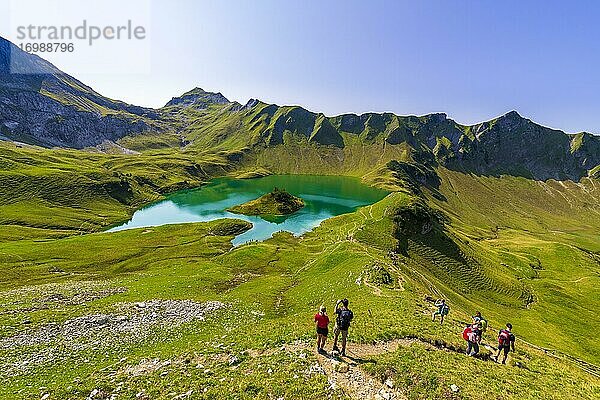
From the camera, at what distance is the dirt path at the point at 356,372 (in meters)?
20.3

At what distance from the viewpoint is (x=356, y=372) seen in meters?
22.5

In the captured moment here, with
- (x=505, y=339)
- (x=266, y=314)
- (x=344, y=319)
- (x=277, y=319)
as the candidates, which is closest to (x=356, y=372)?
(x=344, y=319)

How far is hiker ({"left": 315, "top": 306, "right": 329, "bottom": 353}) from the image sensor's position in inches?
950

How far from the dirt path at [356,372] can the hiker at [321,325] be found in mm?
780

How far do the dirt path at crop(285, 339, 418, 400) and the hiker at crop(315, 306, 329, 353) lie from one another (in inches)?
30.7

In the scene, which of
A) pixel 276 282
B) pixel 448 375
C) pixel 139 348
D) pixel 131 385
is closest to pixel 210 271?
pixel 276 282

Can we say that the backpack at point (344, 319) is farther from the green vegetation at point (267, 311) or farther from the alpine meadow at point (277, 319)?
the green vegetation at point (267, 311)

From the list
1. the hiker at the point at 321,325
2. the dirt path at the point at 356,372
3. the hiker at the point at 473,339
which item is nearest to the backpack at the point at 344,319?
the hiker at the point at 321,325

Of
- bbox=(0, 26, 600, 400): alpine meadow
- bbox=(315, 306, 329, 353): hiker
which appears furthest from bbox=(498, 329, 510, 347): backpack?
bbox=(315, 306, 329, 353): hiker

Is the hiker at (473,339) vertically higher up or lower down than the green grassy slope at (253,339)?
higher up

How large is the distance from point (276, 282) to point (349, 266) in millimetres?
15623

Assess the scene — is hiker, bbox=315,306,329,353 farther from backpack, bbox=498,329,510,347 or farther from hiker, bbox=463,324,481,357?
backpack, bbox=498,329,510,347

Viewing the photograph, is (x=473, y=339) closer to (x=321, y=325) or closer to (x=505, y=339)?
(x=505, y=339)

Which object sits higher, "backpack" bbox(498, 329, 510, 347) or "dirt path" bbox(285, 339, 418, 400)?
"backpack" bbox(498, 329, 510, 347)
